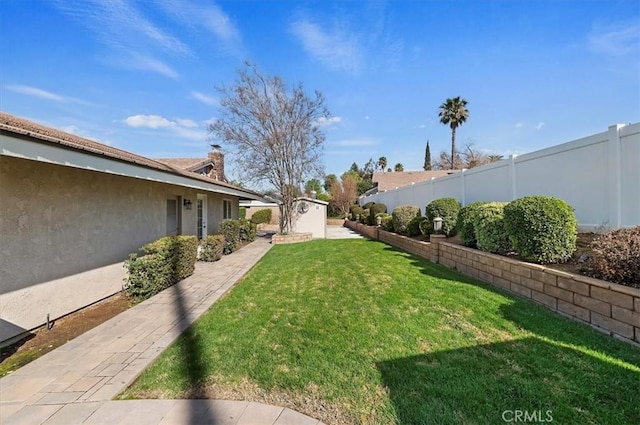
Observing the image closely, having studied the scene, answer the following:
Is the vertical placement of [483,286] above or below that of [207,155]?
below

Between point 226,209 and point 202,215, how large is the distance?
167 inches

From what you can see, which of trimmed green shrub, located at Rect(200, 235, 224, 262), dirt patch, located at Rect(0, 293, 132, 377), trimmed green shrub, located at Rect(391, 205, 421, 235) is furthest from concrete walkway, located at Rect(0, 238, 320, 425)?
trimmed green shrub, located at Rect(391, 205, 421, 235)

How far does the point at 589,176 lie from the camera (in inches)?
225

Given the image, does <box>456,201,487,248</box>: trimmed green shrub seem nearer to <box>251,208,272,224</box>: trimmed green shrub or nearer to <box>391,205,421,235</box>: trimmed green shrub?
<box>391,205,421,235</box>: trimmed green shrub

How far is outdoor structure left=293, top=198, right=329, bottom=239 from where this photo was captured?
20203 millimetres

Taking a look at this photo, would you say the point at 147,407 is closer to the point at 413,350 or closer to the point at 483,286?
the point at 413,350

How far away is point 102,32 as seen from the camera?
28.6 feet

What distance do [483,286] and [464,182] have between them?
5.71 meters

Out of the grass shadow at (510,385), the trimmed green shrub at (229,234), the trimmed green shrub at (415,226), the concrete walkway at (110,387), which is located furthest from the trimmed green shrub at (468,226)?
the trimmed green shrub at (229,234)

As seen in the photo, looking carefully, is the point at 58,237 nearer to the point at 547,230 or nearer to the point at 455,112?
the point at 547,230

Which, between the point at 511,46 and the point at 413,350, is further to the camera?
the point at 511,46

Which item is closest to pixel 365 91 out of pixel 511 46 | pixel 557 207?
pixel 511 46

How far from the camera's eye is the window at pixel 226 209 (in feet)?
54.2

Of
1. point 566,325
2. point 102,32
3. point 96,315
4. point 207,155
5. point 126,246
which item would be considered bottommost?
point 96,315
